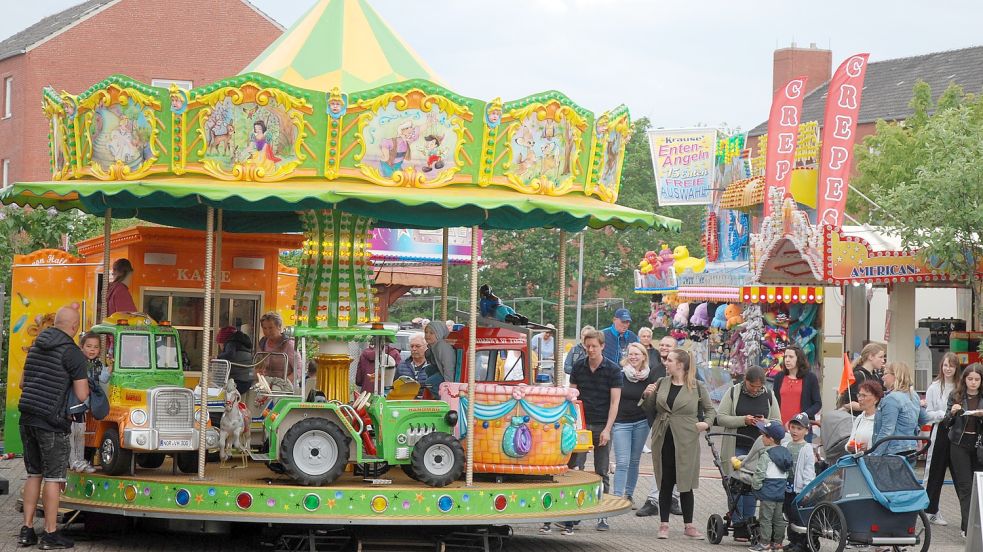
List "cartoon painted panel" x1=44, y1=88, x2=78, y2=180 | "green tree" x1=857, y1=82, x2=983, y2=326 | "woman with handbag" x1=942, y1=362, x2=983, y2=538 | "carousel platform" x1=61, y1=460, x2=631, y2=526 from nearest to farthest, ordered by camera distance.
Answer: "carousel platform" x1=61, y1=460, x2=631, y2=526 → "cartoon painted panel" x1=44, y1=88, x2=78, y2=180 → "woman with handbag" x1=942, y1=362, x2=983, y2=538 → "green tree" x1=857, y1=82, x2=983, y2=326

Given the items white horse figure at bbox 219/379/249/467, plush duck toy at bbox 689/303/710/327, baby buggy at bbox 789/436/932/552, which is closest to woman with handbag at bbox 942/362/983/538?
baby buggy at bbox 789/436/932/552

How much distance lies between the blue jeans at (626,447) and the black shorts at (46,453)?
543 centimetres

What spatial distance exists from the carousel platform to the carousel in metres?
0.02

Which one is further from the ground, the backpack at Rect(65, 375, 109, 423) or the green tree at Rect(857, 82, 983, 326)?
the green tree at Rect(857, 82, 983, 326)

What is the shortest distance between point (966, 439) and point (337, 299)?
6.40 metres

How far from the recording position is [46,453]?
11266 millimetres

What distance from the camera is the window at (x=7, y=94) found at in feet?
149

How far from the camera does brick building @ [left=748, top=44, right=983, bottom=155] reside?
174ft

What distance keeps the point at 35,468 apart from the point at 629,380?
5872 millimetres

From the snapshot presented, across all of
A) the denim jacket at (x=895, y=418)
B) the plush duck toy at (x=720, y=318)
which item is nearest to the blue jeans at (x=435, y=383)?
the denim jacket at (x=895, y=418)

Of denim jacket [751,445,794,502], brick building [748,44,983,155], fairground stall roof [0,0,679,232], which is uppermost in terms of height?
brick building [748,44,983,155]

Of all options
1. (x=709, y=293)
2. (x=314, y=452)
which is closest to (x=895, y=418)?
(x=314, y=452)

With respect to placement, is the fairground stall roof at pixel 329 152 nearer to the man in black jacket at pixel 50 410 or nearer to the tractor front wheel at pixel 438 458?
the man in black jacket at pixel 50 410

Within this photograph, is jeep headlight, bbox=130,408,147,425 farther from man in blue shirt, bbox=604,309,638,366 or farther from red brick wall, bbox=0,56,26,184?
red brick wall, bbox=0,56,26,184
